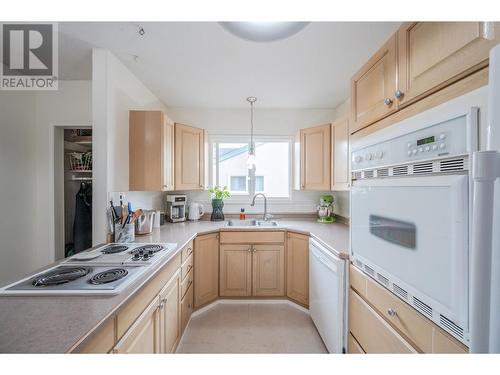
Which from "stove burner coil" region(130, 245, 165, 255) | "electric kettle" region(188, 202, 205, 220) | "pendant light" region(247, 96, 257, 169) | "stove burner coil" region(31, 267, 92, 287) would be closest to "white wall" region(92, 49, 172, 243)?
"stove burner coil" region(130, 245, 165, 255)

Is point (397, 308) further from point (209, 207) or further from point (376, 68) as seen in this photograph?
point (209, 207)

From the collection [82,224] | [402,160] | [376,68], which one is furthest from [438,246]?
[82,224]

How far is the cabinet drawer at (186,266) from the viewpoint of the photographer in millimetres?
1791

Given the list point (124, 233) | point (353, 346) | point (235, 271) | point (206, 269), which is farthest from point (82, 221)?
point (353, 346)

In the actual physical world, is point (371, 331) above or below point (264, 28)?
below

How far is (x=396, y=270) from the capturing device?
888mm

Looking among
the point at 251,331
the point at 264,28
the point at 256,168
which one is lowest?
the point at 251,331

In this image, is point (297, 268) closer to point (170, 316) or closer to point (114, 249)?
point (170, 316)

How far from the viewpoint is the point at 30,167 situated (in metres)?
2.13

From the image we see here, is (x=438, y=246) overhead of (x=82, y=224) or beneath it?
overhead

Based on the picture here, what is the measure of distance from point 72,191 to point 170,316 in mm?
2100

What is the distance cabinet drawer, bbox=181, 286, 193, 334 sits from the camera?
69.8 inches

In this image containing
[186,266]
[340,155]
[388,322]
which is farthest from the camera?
[340,155]
